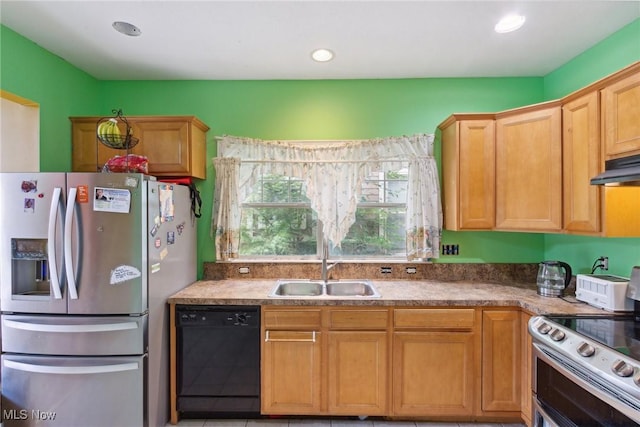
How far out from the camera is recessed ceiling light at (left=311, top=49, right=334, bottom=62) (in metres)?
2.22

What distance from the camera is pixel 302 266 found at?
2.65 meters

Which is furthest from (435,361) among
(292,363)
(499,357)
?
(292,363)

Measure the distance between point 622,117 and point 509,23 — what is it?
86cm

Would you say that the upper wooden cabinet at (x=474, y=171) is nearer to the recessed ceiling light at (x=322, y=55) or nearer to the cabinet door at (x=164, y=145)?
the recessed ceiling light at (x=322, y=55)

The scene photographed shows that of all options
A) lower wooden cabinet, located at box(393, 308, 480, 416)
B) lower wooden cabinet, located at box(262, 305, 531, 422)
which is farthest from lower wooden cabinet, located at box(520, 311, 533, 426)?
lower wooden cabinet, located at box(393, 308, 480, 416)

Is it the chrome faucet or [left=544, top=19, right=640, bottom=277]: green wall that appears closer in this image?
[left=544, top=19, right=640, bottom=277]: green wall

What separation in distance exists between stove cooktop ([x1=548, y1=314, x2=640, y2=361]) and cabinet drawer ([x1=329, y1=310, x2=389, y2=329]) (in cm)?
95

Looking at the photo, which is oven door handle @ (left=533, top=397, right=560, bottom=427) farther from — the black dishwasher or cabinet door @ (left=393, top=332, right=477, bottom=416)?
the black dishwasher

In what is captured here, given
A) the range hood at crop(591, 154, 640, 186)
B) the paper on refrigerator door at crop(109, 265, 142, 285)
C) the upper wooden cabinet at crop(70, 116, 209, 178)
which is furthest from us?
the upper wooden cabinet at crop(70, 116, 209, 178)

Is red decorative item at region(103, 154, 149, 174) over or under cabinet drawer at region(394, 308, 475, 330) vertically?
over

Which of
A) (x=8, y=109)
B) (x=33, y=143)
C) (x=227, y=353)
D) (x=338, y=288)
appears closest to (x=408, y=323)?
(x=338, y=288)

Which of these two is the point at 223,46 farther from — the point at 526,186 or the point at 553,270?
the point at 553,270

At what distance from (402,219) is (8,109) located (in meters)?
3.06

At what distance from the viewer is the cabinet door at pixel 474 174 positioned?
91.0 inches
